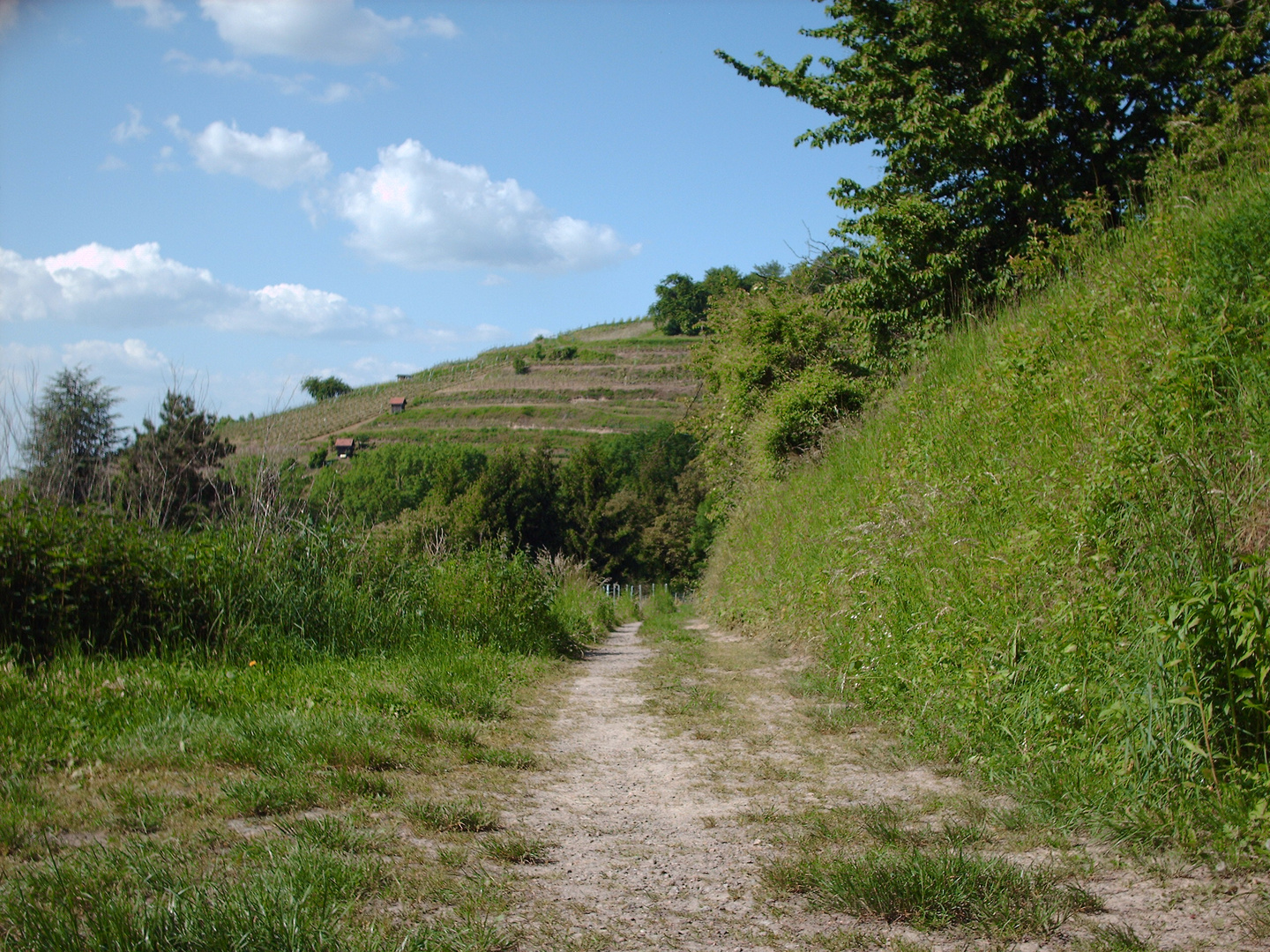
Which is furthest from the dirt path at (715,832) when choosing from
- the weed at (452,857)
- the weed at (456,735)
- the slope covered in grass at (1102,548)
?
the weed at (456,735)

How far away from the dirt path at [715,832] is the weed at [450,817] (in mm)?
162

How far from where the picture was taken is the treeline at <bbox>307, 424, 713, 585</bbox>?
4794cm

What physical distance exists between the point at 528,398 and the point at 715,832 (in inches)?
2967

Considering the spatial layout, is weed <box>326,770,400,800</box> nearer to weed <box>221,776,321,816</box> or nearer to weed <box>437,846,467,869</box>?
weed <box>221,776,321,816</box>

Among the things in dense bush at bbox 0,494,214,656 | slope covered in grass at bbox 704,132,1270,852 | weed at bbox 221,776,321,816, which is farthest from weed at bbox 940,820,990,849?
dense bush at bbox 0,494,214,656

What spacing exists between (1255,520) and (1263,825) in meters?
1.23

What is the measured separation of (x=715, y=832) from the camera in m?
3.22

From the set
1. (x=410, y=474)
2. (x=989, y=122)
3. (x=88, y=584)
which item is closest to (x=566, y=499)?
(x=410, y=474)

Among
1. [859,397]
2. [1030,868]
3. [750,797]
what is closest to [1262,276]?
[1030,868]

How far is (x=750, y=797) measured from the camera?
367 centimetres

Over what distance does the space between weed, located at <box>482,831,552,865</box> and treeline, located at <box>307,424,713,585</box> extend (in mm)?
40867

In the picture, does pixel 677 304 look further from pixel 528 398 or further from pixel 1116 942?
pixel 1116 942

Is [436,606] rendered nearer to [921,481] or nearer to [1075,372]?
[921,481]

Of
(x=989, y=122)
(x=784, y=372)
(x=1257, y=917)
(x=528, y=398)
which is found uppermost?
(x=528, y=398)
